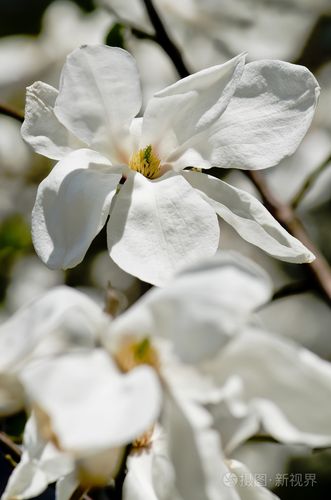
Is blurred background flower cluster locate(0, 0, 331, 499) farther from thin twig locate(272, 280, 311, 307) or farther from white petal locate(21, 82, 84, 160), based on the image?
white petal locate(21, 82, 84, 160)

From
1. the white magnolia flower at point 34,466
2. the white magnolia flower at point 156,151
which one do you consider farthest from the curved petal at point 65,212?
the white magnolia flower at point 34,466

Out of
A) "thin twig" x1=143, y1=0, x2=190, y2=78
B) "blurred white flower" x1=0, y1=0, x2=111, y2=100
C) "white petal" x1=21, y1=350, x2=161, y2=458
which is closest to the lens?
"white petal" x1=21, y1=350, x2=161, y2=458

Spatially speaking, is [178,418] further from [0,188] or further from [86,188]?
[0,188]

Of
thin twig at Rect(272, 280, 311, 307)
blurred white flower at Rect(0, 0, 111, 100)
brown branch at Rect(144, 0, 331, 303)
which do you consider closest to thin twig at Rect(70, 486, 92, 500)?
thin twig at Rect(272, 280, 311, 307)

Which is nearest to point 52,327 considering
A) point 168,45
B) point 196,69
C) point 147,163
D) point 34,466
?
point 34,466

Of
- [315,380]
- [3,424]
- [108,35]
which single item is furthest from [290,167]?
[315,380]

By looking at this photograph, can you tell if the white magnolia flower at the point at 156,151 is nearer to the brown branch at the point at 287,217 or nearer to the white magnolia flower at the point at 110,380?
the white magnolia flower at the point at 110,380
